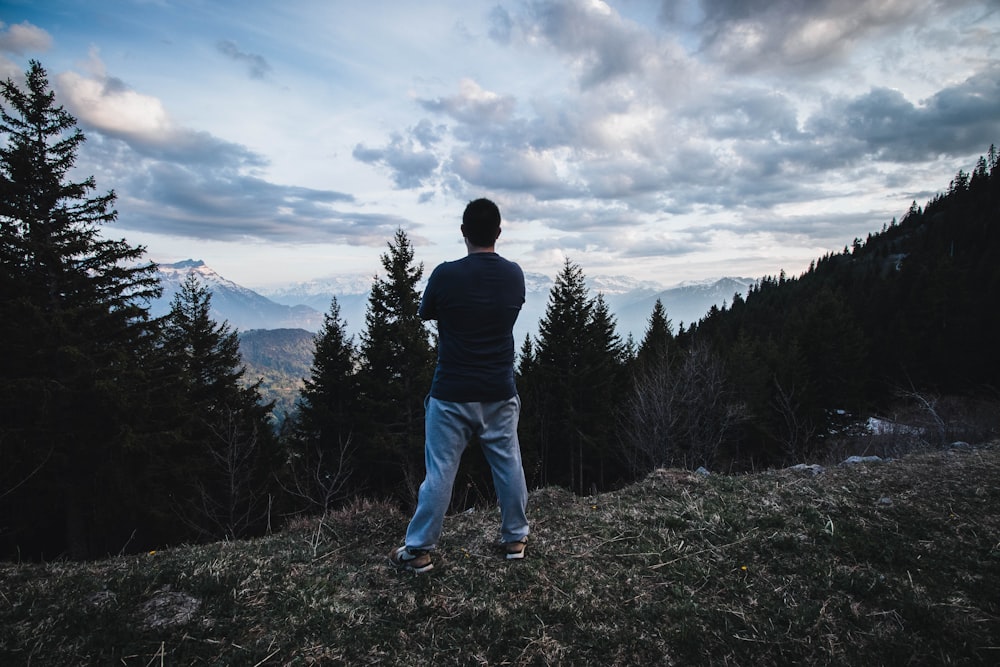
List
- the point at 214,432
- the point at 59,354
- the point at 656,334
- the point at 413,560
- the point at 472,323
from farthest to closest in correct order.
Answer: the point at 656,334 < the point at 214,432 < the point at 59,354 < the point at 472,323 < the point at 413,560

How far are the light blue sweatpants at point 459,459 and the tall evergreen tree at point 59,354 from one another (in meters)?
12.9

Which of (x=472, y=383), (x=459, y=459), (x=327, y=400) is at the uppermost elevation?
(x=472, y=383)

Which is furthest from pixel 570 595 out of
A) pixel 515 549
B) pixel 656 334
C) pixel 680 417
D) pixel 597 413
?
pixel 656 334

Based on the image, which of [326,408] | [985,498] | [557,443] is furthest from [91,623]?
[557,443]

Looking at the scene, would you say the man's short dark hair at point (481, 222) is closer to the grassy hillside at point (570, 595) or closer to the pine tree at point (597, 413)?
the grassy hillside at point (570, 595)

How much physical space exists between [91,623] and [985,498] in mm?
7417

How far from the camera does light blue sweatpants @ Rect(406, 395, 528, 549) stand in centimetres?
324

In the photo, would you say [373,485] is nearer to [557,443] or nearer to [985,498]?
[557,443]

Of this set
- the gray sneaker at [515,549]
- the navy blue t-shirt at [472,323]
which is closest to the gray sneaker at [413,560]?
the gray sneaker at [515,549]

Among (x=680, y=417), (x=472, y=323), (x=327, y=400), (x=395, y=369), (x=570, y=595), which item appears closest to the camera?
(x=570, y=595)

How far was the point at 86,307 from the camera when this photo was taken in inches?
476

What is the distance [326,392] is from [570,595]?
925 inches

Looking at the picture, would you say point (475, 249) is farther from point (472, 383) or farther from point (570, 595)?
point (570, 595)

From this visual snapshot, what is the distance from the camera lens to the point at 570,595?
2.88m
